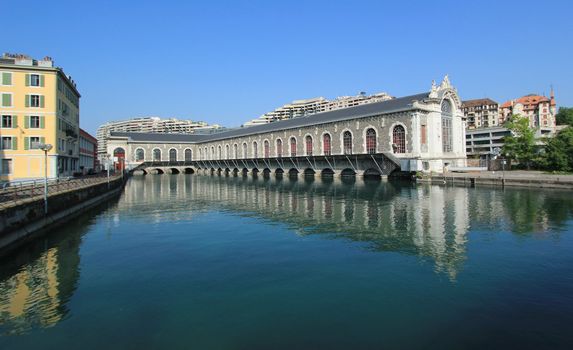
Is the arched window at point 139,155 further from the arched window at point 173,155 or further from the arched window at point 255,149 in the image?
the arched window at point 255,149

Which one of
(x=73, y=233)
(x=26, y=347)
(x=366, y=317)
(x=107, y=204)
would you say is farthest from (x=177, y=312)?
(x=107, y=204)

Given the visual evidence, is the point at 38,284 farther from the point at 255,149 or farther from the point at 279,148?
the point at 255,149

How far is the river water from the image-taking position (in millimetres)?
7211

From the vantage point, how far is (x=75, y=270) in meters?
11.8

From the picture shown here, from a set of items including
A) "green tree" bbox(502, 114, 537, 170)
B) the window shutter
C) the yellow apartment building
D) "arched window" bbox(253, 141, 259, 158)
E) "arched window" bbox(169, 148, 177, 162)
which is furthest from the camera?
"arched window" bbox(169, 148, 177, 162)

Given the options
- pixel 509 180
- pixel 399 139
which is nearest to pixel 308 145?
pixel 399 139

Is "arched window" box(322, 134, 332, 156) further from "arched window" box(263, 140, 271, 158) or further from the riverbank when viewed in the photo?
the riverbank

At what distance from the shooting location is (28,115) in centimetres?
3419

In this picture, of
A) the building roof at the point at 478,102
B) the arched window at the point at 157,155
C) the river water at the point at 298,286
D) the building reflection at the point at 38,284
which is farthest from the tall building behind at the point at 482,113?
the building reflection at the point at 38,284

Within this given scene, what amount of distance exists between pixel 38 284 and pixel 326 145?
51.4 meters

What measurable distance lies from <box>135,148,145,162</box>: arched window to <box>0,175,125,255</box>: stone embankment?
68.8 meters

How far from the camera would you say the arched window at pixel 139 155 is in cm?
9212

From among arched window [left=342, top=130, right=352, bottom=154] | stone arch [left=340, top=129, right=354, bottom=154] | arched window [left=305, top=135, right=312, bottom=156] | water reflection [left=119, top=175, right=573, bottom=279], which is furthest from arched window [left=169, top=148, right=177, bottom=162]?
water reflection [left=119, top=175, right=573, bottom=279]

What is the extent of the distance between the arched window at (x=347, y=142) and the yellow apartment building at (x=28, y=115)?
36.4 metres
